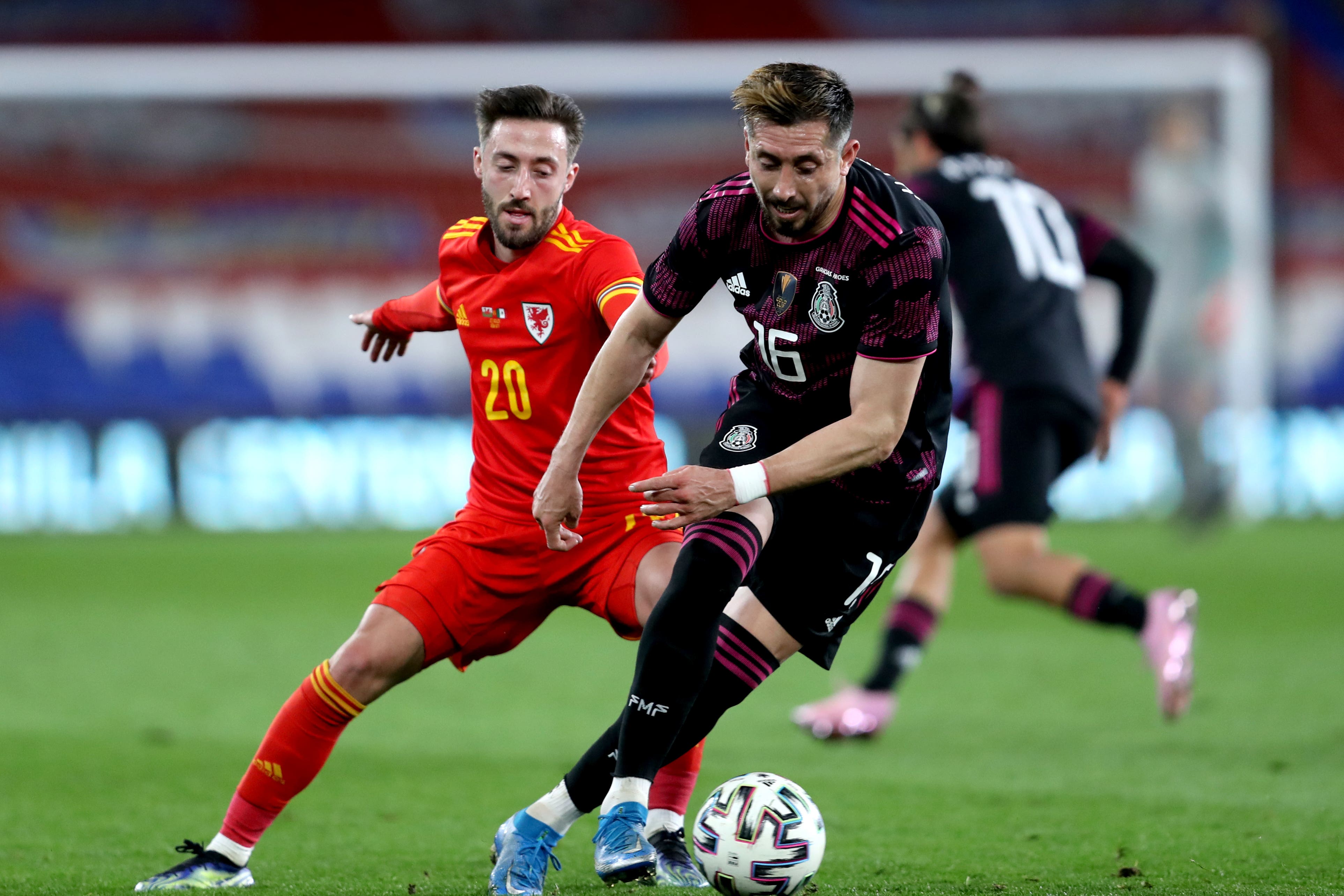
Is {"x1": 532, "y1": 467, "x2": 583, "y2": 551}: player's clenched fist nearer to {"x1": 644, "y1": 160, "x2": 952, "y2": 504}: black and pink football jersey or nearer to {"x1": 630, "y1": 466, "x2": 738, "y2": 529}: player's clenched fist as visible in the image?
{"x1": 630, "y1": 466, "x2": 738, "y2": 529}: player's clenched fist

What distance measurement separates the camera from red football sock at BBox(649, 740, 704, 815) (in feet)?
12.7

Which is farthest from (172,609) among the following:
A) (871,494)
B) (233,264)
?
(233,264)

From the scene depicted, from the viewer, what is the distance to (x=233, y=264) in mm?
16531

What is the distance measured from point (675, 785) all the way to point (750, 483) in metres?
0.93

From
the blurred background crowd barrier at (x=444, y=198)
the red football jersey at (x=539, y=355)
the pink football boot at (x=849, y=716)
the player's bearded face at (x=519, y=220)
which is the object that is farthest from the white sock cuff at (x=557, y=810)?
the blurred background crowd barrier at (x=444, y=198)

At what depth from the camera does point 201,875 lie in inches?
145

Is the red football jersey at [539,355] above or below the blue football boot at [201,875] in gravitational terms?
above

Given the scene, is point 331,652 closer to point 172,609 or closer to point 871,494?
point 172,609

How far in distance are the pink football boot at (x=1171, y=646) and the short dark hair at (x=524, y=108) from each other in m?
2.60

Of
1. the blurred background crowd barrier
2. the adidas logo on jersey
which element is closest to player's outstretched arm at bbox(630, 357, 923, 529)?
the adidas logo on jersey

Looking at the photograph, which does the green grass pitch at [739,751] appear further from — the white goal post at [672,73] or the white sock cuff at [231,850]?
the white goal post at [672,73]

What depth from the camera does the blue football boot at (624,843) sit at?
Answer: 3441mm

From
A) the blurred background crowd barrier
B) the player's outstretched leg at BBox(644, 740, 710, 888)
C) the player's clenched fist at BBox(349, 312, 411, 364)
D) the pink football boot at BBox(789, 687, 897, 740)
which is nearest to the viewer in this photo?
the player's outstretched leg at BBox(644, 740, 710, 888)

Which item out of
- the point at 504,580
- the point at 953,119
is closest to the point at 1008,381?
the point at 953,119
